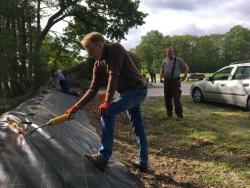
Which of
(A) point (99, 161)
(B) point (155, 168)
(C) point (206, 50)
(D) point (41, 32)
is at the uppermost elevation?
(C) point (206, 50)

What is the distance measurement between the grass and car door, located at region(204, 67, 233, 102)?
1.66 meters

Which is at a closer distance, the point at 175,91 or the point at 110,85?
the point at 110,85

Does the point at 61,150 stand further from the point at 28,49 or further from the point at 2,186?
the point at 28,49

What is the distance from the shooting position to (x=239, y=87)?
11.7 m

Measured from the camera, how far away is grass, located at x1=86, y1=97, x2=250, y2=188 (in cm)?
518

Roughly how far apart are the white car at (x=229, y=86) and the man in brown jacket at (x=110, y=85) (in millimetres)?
7171

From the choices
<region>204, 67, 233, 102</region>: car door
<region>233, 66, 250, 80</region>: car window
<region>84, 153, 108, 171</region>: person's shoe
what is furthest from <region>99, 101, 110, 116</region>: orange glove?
<region>204, 67, 233, 102</region>: car door

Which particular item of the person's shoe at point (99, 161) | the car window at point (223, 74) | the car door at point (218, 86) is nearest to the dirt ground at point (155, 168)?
the person's shoe at point (99, 161)

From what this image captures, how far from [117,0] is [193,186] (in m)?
17.9

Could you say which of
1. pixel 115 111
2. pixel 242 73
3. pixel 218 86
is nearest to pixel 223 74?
pixel 218 86

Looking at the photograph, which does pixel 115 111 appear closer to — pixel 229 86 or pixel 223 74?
pixel 229 86

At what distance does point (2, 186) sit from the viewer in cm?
337

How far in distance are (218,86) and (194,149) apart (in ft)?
21.0

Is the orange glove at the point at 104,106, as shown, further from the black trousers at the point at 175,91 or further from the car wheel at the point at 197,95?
the car wheel at the point at 197,95
